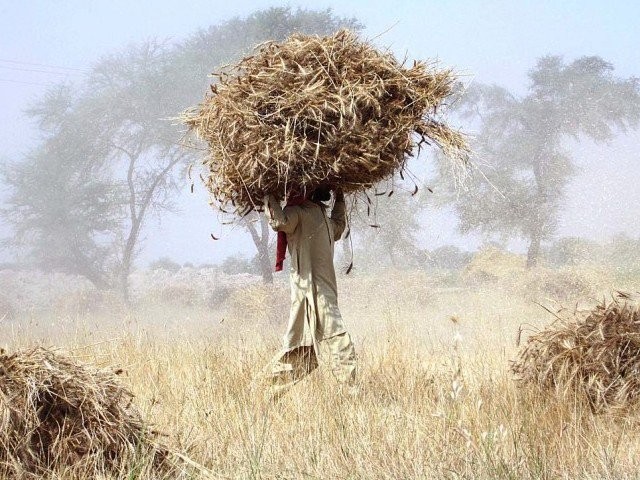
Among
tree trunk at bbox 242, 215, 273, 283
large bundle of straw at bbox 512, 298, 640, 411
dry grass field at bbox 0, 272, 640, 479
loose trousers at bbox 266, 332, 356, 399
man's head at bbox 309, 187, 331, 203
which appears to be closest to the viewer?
dry grass field at bbox 0, 272, 640, 479

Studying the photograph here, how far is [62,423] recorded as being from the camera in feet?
11.5

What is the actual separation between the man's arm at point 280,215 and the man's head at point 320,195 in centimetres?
21

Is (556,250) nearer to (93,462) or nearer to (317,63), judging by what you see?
(317,63)

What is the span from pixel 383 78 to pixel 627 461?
2728 millimetres

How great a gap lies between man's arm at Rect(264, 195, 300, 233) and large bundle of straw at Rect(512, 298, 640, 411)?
5.82ft

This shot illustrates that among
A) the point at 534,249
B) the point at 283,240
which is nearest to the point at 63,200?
the point at 534,249

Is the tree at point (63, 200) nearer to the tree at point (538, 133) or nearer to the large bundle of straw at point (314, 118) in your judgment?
the tree at point (538, 133)

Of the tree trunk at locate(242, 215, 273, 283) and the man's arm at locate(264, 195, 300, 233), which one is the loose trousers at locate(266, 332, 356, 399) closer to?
the man's arm at locate(264, 195, 300, 233)

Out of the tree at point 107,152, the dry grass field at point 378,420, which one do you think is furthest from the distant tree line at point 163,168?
the dry grass field at point 378,420

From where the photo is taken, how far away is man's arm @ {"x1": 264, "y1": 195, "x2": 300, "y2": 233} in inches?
216

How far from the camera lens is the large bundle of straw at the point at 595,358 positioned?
16.0ft

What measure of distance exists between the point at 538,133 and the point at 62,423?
2748cm

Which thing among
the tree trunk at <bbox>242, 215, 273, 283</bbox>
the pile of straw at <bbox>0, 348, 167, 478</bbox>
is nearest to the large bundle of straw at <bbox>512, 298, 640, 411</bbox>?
Answer: the pile of straw at <bbox>0, 348, 167, 478</bbox>

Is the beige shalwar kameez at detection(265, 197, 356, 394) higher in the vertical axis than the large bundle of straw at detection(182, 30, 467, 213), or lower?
lower
